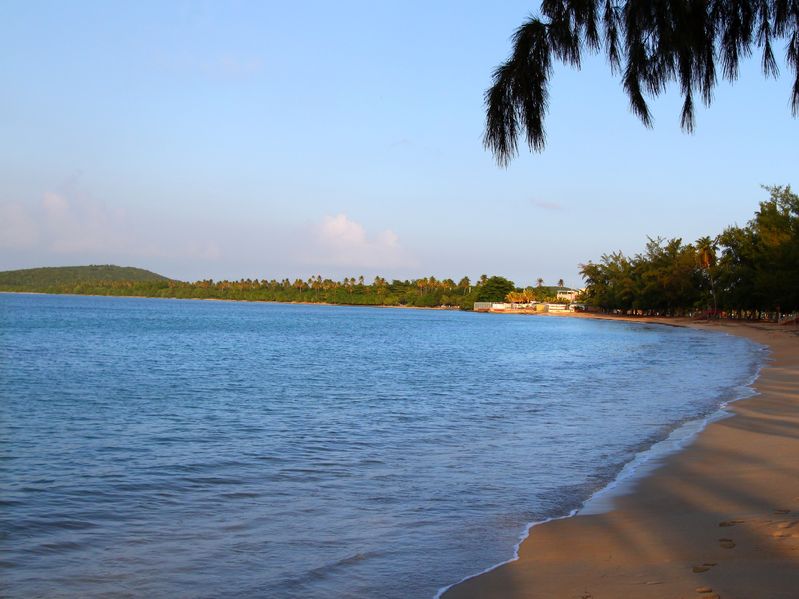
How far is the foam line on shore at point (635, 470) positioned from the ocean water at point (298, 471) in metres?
0.18

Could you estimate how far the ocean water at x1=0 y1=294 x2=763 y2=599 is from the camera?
7.23 m

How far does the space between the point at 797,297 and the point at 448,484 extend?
220ft

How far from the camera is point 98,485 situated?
36.3 feet

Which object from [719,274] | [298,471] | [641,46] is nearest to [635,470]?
[298,471]

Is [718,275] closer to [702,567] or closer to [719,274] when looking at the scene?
[719,274]

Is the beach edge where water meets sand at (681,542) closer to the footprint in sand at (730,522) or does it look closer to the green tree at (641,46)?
the footprint in sand at (730,522)

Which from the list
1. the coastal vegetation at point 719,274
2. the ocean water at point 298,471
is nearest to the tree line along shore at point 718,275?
the coastal vegetation at point 719,274

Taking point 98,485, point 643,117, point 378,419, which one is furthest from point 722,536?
point 378,419

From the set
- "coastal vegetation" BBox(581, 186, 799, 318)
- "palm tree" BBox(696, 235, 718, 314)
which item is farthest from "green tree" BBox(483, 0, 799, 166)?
"palm tree" BBox(696, 235, 718, 314)

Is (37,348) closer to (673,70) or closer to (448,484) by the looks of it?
(448,484)

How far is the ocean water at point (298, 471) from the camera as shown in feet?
23.7

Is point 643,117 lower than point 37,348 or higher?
higher

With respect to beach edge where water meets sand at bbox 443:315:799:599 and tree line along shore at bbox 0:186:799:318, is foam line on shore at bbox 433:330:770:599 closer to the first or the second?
beach edge where water meets sand at bbox 443:315:799:599

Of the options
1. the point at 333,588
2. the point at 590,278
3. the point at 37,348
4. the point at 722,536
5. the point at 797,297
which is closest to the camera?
the point at 333,588
